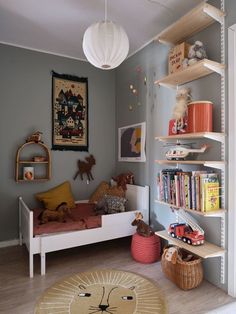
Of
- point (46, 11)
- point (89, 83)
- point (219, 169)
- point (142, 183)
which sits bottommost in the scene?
point (142, 183)

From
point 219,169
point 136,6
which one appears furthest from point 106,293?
point 136,6

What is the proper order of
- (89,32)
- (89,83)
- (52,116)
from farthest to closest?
1. (89,83)
2. (52,116)
3. (89,32)

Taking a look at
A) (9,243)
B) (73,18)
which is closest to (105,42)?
(73,18)

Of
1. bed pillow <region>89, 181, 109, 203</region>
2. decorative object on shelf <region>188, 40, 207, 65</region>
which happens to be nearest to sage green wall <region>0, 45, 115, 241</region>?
bed pillow <region>89, 181, 109, 203</region>

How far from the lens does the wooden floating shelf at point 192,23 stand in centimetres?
184

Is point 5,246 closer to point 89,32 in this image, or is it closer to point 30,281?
point 30,281

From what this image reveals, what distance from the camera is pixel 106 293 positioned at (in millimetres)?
1857

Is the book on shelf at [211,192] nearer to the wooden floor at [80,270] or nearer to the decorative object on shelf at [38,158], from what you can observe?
the wooden floor at [80,270]

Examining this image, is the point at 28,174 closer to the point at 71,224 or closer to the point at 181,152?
the point at 71,224

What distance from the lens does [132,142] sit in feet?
10.3

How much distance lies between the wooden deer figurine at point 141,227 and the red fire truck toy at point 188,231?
34cm

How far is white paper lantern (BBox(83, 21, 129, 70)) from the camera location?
1.45m

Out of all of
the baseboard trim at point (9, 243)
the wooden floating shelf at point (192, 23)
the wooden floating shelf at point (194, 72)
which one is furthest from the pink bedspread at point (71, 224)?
the wooden floating shelf at point (192, 23)

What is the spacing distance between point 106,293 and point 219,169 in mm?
1356
